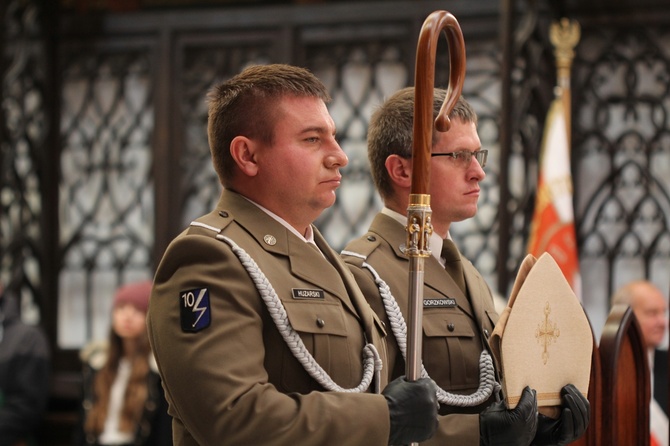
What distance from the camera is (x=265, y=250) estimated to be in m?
1.93

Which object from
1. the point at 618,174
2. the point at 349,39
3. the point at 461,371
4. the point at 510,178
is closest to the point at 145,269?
the point at 349,39

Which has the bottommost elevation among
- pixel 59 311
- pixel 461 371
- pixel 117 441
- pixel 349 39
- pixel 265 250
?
pixel 117 441

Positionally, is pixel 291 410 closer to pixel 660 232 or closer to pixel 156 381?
pixel 156 381

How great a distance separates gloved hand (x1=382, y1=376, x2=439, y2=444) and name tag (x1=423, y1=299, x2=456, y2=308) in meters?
0.44

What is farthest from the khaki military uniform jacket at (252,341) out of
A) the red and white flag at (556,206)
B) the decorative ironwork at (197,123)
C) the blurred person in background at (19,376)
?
the decorative ironwork at (197,123)

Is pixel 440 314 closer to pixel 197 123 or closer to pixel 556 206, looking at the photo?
pixel 556 206

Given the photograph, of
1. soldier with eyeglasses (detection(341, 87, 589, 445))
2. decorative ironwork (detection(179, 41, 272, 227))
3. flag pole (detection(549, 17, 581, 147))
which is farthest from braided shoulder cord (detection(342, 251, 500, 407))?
decorative ironwork (detection(179, 41, 272, 227))

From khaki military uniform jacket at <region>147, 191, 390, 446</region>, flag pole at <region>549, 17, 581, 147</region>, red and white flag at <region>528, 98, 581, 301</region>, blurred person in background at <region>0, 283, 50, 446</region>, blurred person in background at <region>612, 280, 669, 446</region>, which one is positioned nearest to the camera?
khaki military uniform jacket at <region>147, 191, 390, 446</region>

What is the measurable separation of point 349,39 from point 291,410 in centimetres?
414

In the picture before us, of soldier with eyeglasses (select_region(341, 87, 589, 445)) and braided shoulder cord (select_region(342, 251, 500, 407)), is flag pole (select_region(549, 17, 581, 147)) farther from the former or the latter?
braided shoulder cord (select_region(342, 251, 500, 407))

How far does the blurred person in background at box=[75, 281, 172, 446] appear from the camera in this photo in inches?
195

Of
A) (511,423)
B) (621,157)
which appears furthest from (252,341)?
(621,157)

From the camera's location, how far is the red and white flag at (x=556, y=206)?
4891 mm

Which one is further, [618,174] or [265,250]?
[618,174]
